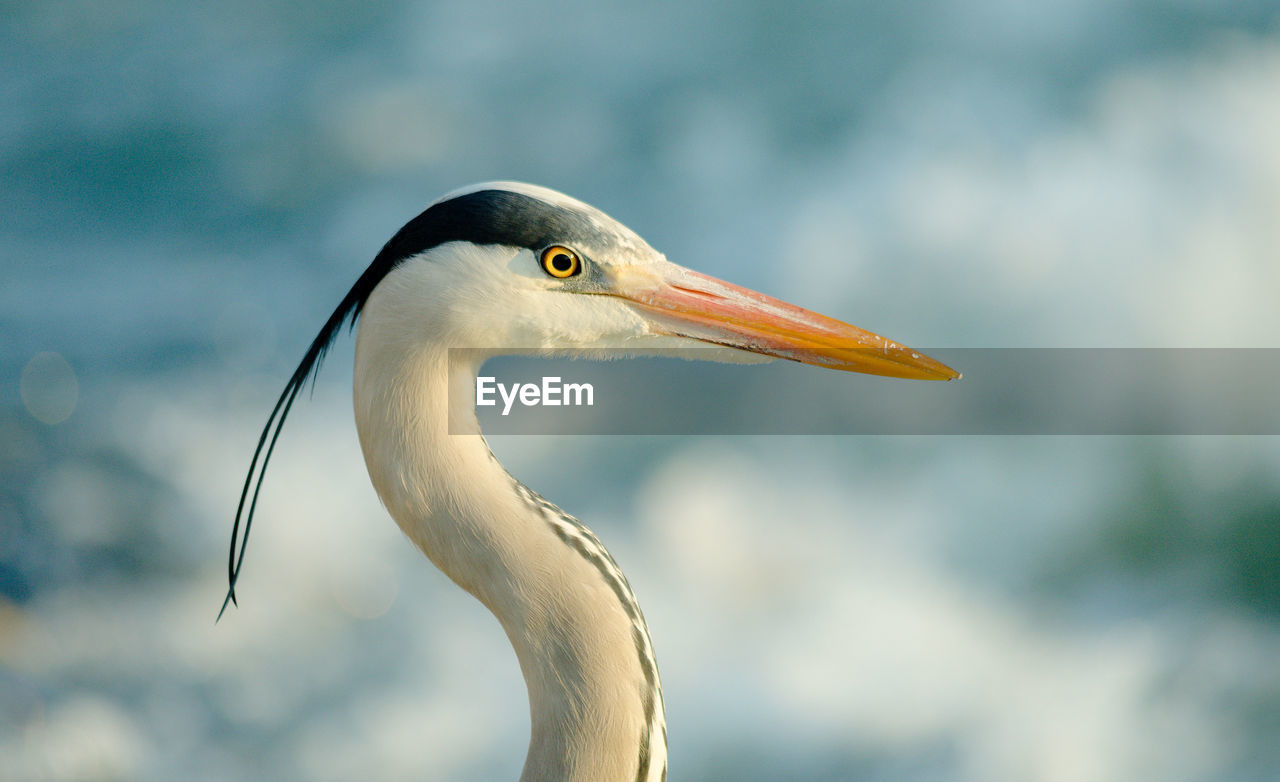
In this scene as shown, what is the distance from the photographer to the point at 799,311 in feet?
3.40

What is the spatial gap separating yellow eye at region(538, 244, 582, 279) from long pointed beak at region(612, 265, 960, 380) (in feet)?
0.24

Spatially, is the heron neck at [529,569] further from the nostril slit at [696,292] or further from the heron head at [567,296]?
the nostril slit at [696,292]

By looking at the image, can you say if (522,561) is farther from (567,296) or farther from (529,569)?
(567,296)

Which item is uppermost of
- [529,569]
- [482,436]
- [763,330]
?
[763,330]

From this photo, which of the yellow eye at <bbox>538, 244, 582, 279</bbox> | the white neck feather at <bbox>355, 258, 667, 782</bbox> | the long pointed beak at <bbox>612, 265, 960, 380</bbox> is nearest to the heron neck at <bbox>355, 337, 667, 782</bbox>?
the white neck feather at <bbox>355, 258, 667, 782</bbox>

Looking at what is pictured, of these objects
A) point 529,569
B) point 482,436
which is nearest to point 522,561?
point 529,569

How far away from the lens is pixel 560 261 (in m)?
0.97

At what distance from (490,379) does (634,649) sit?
348mm

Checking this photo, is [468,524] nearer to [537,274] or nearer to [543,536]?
[543,536]

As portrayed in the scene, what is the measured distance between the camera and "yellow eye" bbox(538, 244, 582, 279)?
959 millimetres

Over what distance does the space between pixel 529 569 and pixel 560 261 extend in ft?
1.06

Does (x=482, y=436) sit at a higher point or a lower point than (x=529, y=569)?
higher

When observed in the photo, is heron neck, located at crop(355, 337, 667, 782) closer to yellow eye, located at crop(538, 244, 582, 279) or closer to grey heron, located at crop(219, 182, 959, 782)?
grey heron, located at crop(219, 182, 959, 782)

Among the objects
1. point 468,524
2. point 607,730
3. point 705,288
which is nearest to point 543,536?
point 468,524
